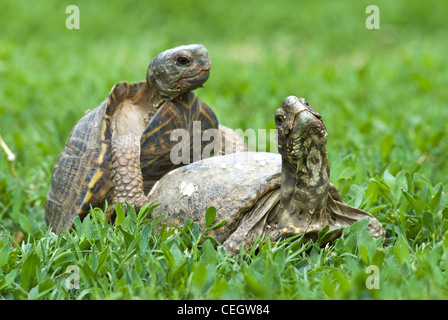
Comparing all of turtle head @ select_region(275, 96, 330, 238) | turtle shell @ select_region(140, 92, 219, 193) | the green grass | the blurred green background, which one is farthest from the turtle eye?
the blurred green background

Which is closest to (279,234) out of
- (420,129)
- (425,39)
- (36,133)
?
(420,129)

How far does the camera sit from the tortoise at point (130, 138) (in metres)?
2.92

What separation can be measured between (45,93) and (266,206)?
402cm

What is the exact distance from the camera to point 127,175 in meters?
2.90

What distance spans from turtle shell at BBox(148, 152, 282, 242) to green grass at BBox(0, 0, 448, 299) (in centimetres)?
14

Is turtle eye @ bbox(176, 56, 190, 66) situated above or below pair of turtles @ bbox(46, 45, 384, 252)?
above

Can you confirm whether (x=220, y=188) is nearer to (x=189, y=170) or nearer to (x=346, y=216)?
(x=189, y=170)

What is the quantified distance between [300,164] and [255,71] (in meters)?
4.11

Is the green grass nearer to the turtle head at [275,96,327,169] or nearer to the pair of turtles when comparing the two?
the pair of turtles

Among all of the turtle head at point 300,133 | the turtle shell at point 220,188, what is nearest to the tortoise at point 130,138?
the turtle shell at point 220,188

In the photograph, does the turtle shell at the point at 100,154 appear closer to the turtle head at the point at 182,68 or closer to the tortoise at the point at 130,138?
the tortoise at the point at 130,138

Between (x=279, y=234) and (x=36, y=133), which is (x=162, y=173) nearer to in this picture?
(x=279, y=234)

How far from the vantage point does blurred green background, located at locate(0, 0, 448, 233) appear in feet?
13.9
